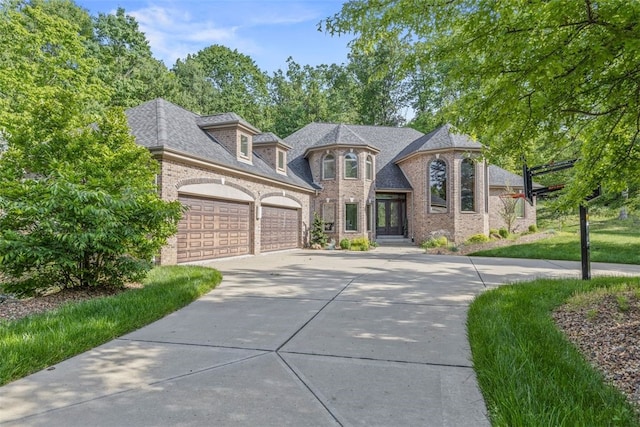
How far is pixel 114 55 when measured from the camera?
2695 centimetres

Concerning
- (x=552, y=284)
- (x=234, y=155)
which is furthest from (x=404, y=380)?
(x=234, y=155)

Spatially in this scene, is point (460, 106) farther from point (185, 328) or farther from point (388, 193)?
point (388, 193)

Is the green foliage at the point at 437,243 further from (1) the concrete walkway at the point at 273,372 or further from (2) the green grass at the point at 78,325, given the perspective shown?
(2) the green grass at the point at 78,325

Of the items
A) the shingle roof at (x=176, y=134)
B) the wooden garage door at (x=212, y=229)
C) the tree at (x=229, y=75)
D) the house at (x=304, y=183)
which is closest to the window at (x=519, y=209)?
the house at (x=304, y=183)

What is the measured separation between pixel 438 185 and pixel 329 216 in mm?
6157

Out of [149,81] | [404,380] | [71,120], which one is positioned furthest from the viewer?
[149,81]

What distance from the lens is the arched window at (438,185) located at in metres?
19.6

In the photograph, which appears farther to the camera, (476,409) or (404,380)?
(404,380)

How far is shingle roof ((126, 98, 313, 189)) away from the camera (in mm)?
10883

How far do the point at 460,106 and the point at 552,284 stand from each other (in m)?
4.21

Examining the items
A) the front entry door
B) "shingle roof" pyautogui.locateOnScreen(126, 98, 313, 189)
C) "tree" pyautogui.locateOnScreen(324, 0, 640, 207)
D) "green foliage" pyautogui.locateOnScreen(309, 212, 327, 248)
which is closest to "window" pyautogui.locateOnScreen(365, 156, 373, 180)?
the front entry door

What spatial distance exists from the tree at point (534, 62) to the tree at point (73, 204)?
446cm

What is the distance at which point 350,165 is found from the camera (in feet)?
66.3

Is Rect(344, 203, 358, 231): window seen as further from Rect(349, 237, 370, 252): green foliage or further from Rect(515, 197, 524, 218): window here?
Rect(515, 197, 524, 218): window
